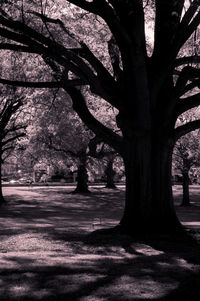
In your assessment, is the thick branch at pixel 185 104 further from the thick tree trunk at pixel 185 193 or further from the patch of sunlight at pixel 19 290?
the thick tree trunk at pixel 185 193

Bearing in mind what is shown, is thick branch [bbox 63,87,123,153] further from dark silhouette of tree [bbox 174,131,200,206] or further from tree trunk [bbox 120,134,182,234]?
dark silhouette of tree [bbox 174,131,200,206]

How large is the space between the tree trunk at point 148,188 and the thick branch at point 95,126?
58cm

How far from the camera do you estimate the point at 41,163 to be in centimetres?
4741

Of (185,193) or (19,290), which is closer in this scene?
(19,290)

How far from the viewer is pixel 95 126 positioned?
1330 cm

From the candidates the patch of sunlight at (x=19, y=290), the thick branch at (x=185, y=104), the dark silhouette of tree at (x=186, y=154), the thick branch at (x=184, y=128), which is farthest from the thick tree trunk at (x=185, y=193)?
the patch of sunlight at (x=19, y=290)

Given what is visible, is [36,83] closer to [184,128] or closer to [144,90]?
[144,90]

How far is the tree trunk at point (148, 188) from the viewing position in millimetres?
12023

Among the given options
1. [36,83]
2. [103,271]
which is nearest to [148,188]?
[36,83]

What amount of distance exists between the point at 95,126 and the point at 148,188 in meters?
2.74

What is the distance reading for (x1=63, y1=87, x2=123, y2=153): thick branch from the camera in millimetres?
12930

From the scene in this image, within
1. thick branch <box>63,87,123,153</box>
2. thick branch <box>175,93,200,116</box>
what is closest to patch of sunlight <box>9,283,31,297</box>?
thick branch <box>63,87,123,153</box>

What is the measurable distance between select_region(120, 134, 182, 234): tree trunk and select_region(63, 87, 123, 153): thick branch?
0.58 meters

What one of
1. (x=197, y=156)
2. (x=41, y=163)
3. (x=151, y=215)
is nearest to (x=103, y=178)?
(x=41, y=163)
